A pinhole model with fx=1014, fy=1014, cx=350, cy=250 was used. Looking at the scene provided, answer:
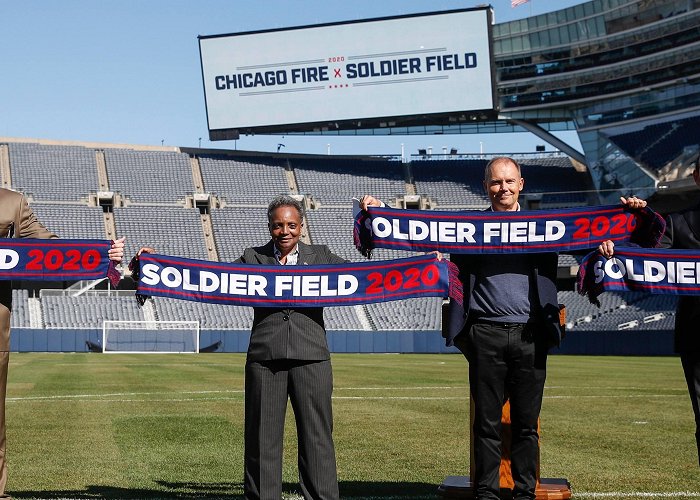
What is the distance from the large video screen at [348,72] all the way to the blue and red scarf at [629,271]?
4751 cm

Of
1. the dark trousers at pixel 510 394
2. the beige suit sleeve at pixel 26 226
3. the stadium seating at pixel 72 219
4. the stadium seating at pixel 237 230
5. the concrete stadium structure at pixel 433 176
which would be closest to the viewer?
the dark trousers at pixel 510 394

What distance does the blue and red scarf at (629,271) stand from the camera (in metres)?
6.92

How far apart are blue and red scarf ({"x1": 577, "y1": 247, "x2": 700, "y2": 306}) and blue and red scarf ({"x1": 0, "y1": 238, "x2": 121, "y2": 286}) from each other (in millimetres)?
3332

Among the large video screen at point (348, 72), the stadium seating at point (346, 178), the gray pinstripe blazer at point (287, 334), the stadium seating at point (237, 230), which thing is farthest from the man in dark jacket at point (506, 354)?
the stadium seating at point (346, 178)

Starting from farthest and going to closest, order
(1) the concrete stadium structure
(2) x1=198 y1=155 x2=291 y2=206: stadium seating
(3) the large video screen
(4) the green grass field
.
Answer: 1. (2) x1=198 y1=155 x2=291 y2=206: stadium seating
2. (3) the large video screen
3. (1) the concrete stadium structure
4. (4) the green grass field

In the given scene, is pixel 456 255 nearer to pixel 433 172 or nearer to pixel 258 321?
pixel 258 321

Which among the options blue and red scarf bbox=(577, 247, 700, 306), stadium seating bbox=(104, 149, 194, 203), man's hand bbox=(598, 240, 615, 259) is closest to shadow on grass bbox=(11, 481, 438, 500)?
blue and red scarf bbox=(577, 247, 700, 306)

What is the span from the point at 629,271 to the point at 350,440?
496 cm

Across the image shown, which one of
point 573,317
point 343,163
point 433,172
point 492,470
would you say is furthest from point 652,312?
point 492,470

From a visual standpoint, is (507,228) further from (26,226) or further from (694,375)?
(26,226)

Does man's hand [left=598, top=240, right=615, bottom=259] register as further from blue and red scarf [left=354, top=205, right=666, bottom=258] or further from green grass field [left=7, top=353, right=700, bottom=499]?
green grass field [left=7, top=353, right=700, bottom=499]

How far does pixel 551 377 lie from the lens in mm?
24469

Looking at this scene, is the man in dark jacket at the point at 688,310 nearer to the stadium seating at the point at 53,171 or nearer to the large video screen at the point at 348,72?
the large video screen at the point at 348,72

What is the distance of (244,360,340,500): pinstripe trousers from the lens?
621 cm
